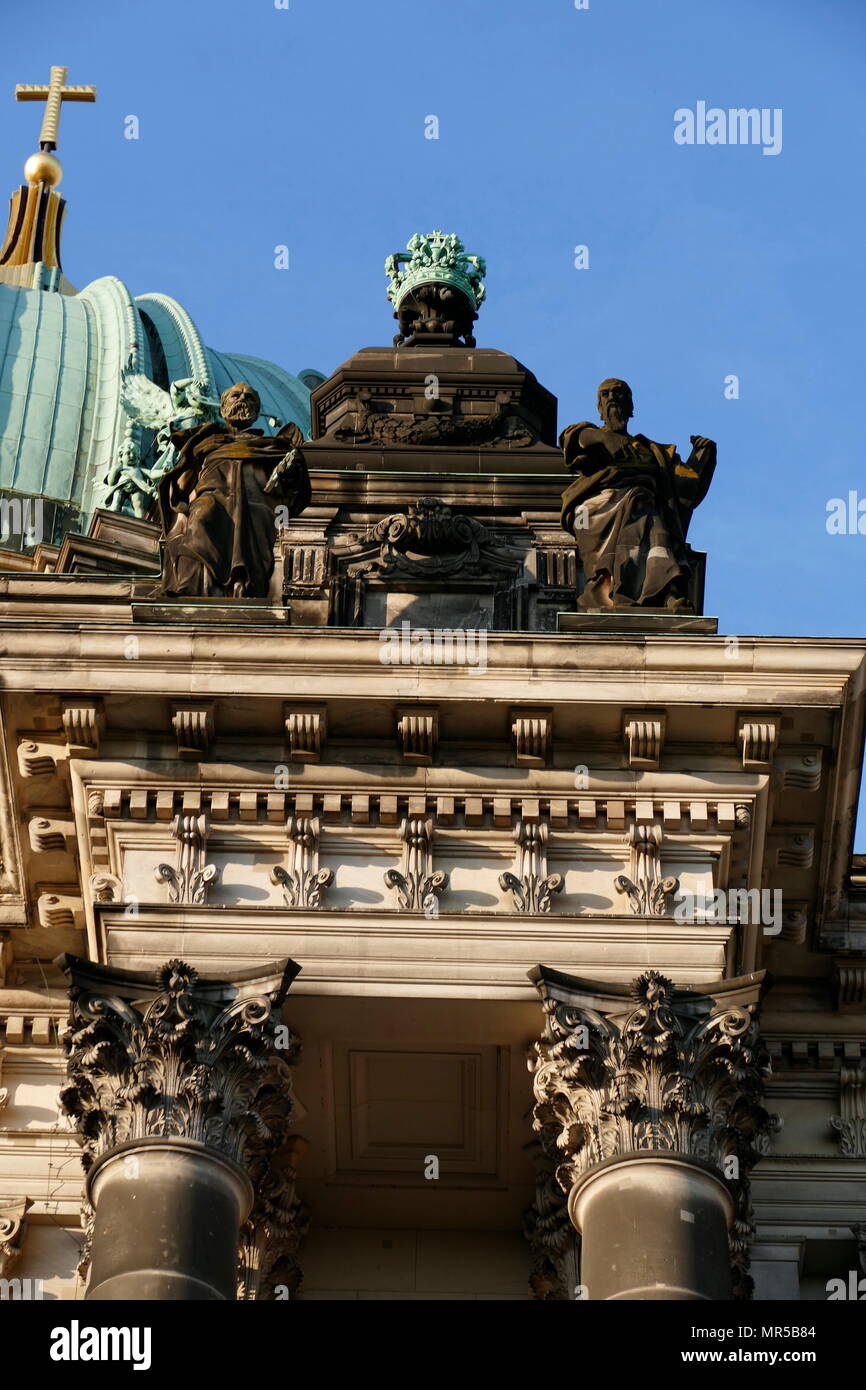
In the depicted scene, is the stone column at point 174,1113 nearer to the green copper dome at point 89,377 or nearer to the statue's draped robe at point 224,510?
the statue's draped robe at point 224,510

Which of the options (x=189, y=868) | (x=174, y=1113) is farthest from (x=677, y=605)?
(x=174, y=1113)

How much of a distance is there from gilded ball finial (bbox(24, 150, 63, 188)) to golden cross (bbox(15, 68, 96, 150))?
0.31 metres

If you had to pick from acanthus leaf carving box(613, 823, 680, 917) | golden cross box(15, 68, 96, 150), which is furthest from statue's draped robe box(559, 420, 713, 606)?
golden cross box(15, 68, 96, 150)

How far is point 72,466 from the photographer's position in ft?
237

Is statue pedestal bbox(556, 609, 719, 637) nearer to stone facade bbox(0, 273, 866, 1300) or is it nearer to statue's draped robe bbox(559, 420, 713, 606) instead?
stone facade bbox(0, 273, 866, 1300)

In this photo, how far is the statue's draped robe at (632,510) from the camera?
3525 cm

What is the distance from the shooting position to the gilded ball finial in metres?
97.4

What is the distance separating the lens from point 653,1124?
29547mm

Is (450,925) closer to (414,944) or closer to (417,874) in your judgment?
(414,944)

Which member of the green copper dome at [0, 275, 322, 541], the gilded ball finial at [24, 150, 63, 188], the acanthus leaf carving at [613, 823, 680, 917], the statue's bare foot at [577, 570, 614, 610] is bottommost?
the acanthus leaf carving at [613, 823, 680, 917]
